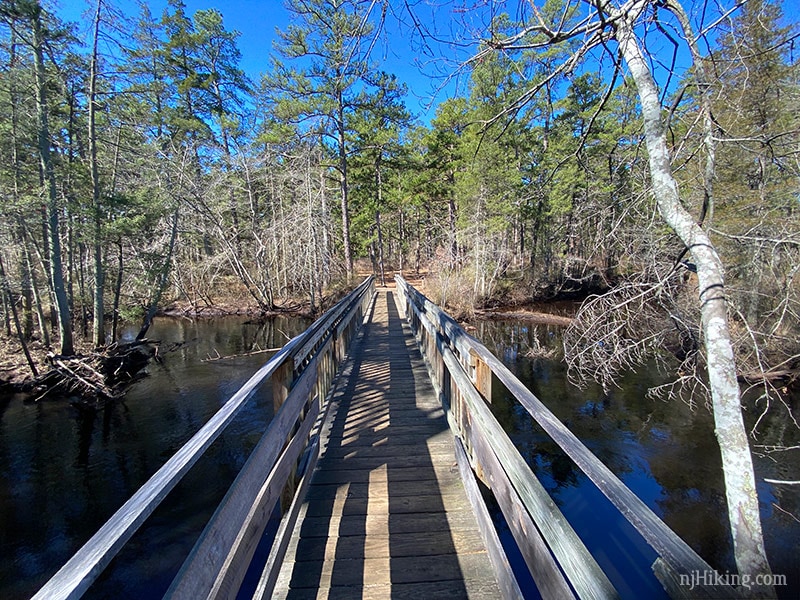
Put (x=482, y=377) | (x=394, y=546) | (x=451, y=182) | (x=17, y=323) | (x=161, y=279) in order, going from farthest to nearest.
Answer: (x=451, y=182)
(x=161, y=279)
(x=17, y=323)
(x=482, y=377)
(x=394, y=546)

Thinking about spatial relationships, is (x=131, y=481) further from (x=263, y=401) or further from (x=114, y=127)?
(x=114, y=127)

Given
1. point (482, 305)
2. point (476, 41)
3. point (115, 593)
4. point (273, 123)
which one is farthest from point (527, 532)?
point (273, 123)

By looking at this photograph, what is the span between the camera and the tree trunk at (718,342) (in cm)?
145

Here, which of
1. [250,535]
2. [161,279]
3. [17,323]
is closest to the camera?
[250,535]

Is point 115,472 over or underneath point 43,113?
underneath

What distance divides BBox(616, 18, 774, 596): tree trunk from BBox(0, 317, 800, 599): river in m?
3.76

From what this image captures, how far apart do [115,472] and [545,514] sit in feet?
26.1

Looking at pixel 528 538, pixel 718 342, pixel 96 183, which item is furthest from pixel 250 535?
pixel 96 183

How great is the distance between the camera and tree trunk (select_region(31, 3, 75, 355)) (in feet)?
29.1

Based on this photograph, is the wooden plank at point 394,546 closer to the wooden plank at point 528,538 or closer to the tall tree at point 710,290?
the wooden plank at point 528,538

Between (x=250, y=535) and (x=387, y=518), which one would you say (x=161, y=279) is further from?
(x=250, y=535)

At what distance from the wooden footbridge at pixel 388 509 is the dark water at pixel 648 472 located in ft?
3.06

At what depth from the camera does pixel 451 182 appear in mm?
27672

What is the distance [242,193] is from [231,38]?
10.5 metres
